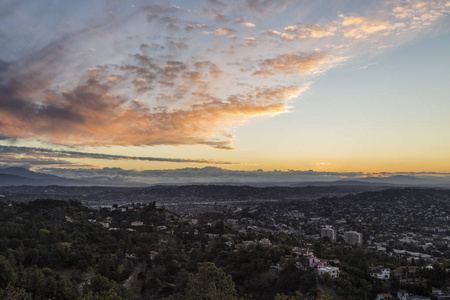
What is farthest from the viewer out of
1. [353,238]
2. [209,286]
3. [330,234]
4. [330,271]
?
[330,234]

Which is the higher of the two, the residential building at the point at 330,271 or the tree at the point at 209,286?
the tree at the point at 209,286

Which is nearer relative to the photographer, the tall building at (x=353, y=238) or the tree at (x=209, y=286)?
the tree at (x=209, y=286)

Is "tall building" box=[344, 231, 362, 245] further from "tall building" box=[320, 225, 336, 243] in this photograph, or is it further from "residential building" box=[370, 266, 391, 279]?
"residential building" box=[370, 266, 391, 279]

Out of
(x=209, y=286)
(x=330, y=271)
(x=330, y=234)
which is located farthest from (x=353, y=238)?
(x=209, y=286)

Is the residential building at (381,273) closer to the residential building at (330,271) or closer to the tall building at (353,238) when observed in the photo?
the residential building at (330,271)

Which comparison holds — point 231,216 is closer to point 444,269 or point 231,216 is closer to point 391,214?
point 391,214

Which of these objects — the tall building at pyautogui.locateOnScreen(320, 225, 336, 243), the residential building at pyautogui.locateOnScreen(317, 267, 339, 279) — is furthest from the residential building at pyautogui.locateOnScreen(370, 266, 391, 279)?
the tall building at pyautogui.locateOnScreen(320, 225, 336, 243)

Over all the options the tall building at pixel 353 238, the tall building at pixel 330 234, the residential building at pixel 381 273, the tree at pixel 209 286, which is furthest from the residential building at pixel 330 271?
the tall building at pixel 330 234

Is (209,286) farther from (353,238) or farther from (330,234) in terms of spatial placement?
(330,234)
